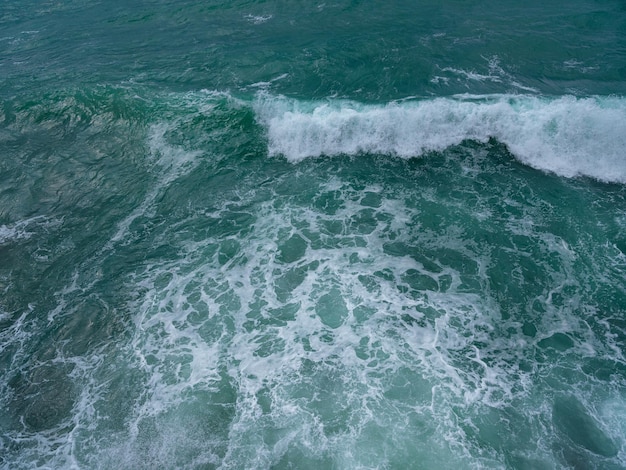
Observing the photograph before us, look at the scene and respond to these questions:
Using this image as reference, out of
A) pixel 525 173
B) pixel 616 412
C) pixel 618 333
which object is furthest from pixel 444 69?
pixel 616 412

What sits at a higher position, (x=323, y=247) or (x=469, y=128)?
(x=469, y=128)

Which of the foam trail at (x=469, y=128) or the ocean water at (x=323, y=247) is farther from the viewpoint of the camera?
the foam trail at (x=469, y=128)

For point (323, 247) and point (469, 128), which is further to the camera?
point (469, 128)

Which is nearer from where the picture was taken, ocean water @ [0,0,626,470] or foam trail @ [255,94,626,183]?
ocean water @ [0,0,626,470]

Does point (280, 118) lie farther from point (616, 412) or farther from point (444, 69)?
point (616, 412)
